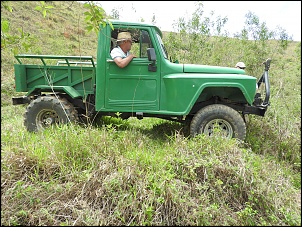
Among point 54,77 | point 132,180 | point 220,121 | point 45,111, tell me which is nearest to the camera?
point 132,180

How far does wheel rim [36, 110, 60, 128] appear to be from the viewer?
408 cm

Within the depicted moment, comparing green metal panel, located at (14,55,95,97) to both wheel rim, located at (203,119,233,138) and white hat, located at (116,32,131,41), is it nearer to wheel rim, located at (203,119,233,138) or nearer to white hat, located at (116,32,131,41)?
white hat, located at (116,32,131,41)

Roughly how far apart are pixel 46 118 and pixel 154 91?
6.52 ft

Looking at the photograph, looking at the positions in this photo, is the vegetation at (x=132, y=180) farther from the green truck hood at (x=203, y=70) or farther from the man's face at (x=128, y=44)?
the man's face at (x=128, y=44)

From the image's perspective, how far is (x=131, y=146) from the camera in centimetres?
323

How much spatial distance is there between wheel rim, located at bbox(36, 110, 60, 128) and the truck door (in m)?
0.99

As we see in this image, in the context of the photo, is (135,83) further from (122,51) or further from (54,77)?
(54,77)

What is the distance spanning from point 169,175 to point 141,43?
7.54ft

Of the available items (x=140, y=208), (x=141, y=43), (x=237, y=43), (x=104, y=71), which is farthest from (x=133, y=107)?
(x=237, y=43)

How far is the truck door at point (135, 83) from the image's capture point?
3.81 m

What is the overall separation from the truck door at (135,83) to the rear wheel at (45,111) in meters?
0.67

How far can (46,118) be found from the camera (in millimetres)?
4152

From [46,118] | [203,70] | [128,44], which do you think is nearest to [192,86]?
[203,70]

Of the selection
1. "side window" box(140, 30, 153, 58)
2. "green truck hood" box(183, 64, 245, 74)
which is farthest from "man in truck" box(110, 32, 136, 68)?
"green truck hood" box(183, 64, 245, 74)
